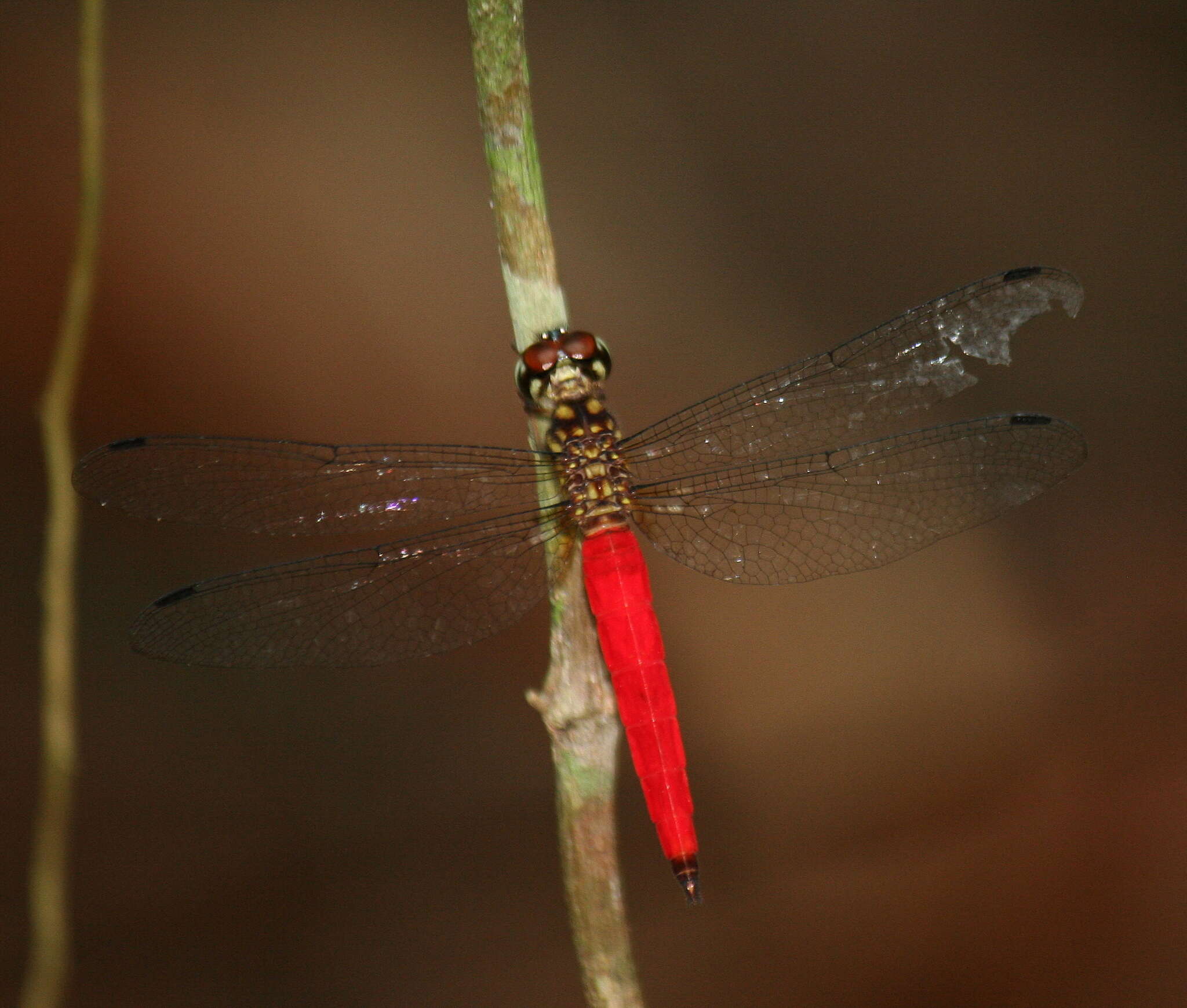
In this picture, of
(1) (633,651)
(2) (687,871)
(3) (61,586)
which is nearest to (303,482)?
(1) (633,651)

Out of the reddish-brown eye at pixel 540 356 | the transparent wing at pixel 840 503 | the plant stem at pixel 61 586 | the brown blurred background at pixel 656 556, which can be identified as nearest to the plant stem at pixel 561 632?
the reddish-brown eye at pixel 540 356

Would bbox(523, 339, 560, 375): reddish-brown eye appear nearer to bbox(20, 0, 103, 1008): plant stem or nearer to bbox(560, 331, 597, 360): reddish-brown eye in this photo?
bbox(560, 331, 597, 360): reddish-brown eye

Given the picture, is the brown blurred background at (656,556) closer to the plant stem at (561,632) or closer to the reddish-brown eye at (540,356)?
the plant stem at (561,632)

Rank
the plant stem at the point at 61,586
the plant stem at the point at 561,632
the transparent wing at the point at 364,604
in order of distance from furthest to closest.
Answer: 1. the plant stem at the point at 61,586
2. the transparent wing at the point at 364,604
3. the plant stem at the point at 561,632

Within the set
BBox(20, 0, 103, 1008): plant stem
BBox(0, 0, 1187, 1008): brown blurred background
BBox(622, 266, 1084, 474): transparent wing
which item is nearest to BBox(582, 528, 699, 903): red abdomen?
BBox(622, 266, 1084, 474): transparent wing

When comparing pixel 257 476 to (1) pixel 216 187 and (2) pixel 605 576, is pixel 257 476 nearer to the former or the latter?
(2) pixel 605 576

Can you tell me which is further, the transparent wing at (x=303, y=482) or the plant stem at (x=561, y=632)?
the transparent wing at (x=303, y=482)

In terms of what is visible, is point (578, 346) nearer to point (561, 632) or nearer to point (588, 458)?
point (588, 458)

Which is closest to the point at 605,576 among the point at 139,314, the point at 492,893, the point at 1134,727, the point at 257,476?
the point at 257,476
